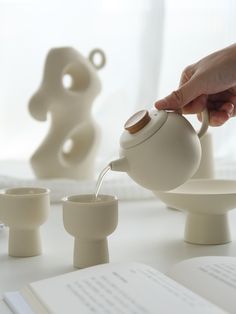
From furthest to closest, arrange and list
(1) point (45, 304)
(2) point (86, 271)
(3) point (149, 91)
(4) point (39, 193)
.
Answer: (3) point (149, 91), (4) point (39, 193), (2) point (86, 271), (1) point (45, 304)

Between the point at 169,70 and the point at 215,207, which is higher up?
the point at 169,70

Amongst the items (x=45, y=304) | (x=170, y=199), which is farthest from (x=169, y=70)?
(x=45, y=304)

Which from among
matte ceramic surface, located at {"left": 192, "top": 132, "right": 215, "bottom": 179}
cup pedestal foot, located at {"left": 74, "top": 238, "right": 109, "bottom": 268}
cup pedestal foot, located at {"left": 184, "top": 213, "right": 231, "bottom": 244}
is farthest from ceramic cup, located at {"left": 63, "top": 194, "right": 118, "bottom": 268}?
matte ceramic surface, located at {"left": 192, "top": 132, "right": 215, "bottom": 179}

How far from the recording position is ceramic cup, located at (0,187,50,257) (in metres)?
0.96

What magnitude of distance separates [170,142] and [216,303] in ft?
0.85

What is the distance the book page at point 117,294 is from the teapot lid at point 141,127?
7.8 inches

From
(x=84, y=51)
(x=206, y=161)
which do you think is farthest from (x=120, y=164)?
(x=84, y=51)

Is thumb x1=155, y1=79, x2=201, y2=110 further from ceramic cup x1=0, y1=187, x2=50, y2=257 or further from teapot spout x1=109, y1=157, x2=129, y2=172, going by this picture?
ceramic cup x1=0, y1=187, x2=50, y2=257

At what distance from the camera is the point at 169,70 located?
2006 mm

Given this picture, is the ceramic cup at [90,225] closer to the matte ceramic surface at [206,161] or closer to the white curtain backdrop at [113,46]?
the matte ceramic surface at [206,161]

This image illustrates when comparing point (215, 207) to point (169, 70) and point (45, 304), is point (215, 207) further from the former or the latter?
point (169, 70)

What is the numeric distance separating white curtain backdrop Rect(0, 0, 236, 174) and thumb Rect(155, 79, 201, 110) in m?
0.91

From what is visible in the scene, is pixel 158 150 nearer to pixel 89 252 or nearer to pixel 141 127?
pixel 141 127

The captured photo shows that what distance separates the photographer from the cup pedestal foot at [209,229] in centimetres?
109
